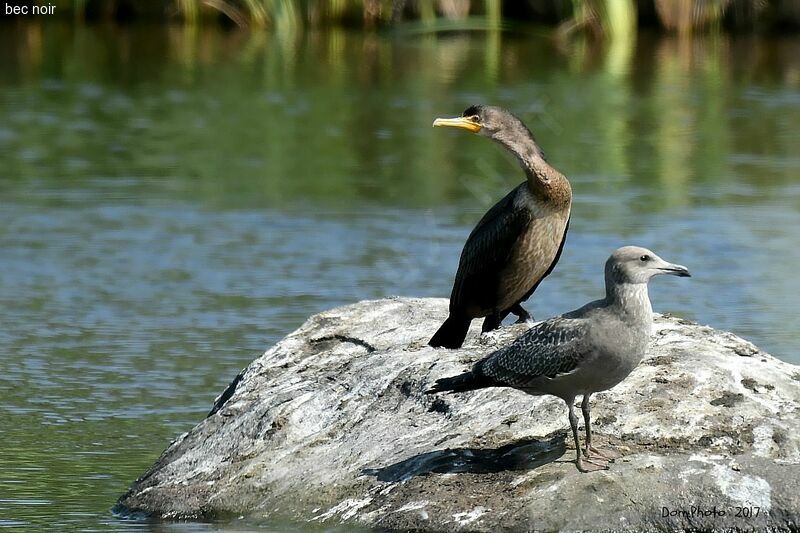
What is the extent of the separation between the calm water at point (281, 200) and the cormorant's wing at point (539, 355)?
1.84 m

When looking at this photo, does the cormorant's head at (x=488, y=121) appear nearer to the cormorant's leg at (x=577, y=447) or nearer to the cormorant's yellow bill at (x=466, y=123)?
the cormorant's yellow bill at (x=466, y=123)

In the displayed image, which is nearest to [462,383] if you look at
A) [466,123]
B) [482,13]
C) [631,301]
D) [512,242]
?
[631,301]

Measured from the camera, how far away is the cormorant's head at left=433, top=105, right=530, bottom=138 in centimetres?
798

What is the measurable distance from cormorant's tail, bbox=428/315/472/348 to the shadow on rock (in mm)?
1026

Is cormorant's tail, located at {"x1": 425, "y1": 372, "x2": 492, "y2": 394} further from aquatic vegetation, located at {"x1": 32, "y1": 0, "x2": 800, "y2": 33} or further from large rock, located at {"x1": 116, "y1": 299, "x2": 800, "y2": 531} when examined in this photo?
aquatic vegetation, located at {"x1": 32, "y1": 0, "x2": 800, "y2": 33}

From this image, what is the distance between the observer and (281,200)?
49.2ft

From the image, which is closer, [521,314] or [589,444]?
[589,444]

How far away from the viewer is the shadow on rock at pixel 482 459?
654cm

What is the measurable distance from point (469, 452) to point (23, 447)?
274 centimetres

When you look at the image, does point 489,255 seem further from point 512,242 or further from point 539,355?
point 539,355

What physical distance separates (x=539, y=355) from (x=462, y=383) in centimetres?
38

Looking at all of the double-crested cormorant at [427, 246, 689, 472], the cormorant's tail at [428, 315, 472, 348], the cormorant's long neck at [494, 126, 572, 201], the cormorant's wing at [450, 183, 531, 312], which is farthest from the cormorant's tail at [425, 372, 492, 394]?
the cormorant's long neck at [494, 126, 572, 201]

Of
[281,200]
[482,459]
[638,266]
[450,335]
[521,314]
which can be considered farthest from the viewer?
[281,200]

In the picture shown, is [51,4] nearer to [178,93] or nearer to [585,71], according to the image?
[178,93]
